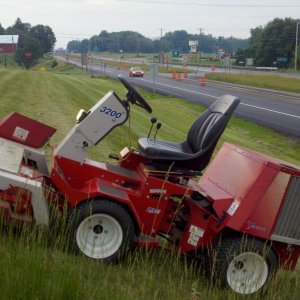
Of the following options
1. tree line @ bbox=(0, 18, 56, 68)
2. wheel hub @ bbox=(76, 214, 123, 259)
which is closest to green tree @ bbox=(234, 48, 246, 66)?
tree line @ bbox=(0, 18, 56, 68)

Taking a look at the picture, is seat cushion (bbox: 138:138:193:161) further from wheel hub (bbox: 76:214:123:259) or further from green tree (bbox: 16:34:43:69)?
green tree (bbox: 16:34:43:69)

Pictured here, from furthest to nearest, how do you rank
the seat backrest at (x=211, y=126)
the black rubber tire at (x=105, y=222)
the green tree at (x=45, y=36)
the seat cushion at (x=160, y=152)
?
the green tree at (x=45, y=36) → the seat backrest at (x=211, y=126) → the seat cushion at (x=160, y=152) → the black rubber tire at (x=105, y=222)

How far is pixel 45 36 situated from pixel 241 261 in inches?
2898

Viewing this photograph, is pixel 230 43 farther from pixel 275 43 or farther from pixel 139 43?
pixel 275 43

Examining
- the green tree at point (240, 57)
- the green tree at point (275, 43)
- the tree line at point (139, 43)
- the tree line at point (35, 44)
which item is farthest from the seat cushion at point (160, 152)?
the tree line at point (139, 43)

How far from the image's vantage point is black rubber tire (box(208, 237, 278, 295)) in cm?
491

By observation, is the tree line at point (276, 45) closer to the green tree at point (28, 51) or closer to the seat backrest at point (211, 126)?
the green tree at point (28, 51)

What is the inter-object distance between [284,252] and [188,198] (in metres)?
1.00

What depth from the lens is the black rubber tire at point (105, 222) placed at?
15.7ft

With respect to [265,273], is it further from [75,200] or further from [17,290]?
[17,290]

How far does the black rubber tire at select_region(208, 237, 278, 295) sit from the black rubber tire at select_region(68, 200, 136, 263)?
2.50 feet

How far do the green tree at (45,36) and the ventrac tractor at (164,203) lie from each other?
2588 inches

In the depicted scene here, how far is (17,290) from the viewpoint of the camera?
3.34 metres

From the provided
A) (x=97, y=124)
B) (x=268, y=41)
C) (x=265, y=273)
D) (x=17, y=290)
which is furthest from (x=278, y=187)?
(x=268, y=41)
